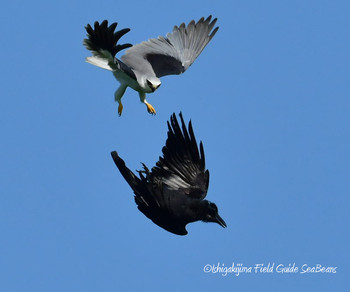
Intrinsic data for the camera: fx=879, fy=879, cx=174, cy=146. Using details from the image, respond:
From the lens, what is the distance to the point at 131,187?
11.9 m

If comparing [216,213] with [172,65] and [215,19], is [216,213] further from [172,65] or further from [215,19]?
[215,19]

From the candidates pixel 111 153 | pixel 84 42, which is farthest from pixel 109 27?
pixel 111 153

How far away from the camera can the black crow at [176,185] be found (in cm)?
1181

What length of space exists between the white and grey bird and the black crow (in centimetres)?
153

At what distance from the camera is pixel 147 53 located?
14328 mm

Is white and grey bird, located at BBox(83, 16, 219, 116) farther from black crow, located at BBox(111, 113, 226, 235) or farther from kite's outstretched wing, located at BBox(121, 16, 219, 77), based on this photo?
black crow, located at BBox(111, 113, 226, 235)

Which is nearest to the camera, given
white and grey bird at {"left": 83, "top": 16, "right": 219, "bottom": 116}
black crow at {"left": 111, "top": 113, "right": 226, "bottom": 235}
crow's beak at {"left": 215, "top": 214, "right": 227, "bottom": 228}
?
black crow at {"left": 111, "top": 113, "right": 226, "bottom": 235}

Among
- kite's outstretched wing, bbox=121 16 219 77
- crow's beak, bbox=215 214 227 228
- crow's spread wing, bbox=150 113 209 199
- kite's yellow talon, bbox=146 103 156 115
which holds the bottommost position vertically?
crow's beak, bbox=215 214 227 228

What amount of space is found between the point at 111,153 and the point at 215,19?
409 cm

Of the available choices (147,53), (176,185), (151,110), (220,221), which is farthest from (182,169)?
(147,53)

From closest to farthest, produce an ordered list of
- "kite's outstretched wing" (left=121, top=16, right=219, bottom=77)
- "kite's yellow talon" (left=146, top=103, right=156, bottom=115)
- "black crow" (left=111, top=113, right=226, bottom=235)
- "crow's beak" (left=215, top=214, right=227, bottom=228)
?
"black crow" (left=111, top=113, right=226, bottom=235) < "crow's beak" (left=215, top=214, right=227, bottom=228) < "kite's yellow talon" (left=146, top=103, right=156, bottom=115) < "kite's outstretched wing" (left=121, top=16, right=219, bottom=77)

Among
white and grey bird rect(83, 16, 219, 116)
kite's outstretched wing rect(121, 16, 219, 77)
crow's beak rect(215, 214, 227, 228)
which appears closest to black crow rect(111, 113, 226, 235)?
crow's beak rect(215, 214, 227, 228)

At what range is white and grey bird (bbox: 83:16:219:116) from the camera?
1265cm

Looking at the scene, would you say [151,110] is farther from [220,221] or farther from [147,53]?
[220,221]
